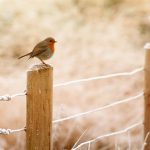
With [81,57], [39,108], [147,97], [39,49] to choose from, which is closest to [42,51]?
[39,49]

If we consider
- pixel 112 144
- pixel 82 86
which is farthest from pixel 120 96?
pixel 112 144

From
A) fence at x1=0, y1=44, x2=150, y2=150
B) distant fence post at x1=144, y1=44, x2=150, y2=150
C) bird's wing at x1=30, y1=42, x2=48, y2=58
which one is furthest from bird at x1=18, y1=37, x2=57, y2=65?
distant fence post at x1=144, y1=44, x2=150, y2=150

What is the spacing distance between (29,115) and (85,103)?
1.96 metres

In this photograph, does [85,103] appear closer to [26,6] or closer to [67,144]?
[67,144]

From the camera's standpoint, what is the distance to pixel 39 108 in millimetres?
2355

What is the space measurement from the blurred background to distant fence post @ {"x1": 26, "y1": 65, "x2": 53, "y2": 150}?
2.64 ft

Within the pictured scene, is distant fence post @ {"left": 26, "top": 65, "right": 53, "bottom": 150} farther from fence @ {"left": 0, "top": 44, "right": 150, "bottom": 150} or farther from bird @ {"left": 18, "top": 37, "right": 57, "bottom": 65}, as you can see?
bird @ {"left": 18, "top": 37, "right": 57, "bottom": 65}

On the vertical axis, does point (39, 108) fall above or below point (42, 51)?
below

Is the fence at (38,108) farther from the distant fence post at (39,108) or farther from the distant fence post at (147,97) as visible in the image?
the distant fence post at (147,97)

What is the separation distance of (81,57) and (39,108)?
2.55 m

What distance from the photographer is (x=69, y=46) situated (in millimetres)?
5016

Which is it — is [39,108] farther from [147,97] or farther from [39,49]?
[147,97]

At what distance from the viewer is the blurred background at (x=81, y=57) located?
4.00 metres

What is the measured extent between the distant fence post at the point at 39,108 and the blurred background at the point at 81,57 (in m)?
0.81
